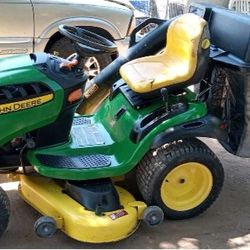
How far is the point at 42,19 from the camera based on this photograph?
20.9 ft

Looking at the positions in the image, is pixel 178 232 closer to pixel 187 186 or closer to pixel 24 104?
pixel 187 186

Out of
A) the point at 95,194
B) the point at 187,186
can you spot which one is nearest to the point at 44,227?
the point at 95,194

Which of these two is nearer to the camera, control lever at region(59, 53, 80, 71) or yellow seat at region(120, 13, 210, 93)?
control lever at region(59, 53, 80, 71)

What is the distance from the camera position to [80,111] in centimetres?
443

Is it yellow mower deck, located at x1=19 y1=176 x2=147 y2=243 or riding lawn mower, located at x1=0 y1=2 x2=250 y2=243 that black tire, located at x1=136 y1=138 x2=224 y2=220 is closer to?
riding lawn mower, located at x1=0 y1=2 x2=250 y2=243

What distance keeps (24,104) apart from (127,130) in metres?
0.77

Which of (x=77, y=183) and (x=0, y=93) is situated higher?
(x=0, y=93)

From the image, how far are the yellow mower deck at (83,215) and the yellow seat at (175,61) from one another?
2.49 ft

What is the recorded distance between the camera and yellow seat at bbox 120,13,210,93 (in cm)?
350

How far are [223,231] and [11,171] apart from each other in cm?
145

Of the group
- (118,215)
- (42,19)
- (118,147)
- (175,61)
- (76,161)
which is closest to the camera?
(118,215)

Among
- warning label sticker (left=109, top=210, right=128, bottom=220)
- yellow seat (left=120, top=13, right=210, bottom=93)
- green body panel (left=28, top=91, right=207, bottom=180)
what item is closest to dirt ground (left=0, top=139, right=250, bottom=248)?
warning label sticker (left=109, top=210, right=128, bottom=220)

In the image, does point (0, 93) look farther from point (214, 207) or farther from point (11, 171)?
point (214, 207)

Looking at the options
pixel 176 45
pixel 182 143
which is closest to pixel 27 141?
pixel 182 143
